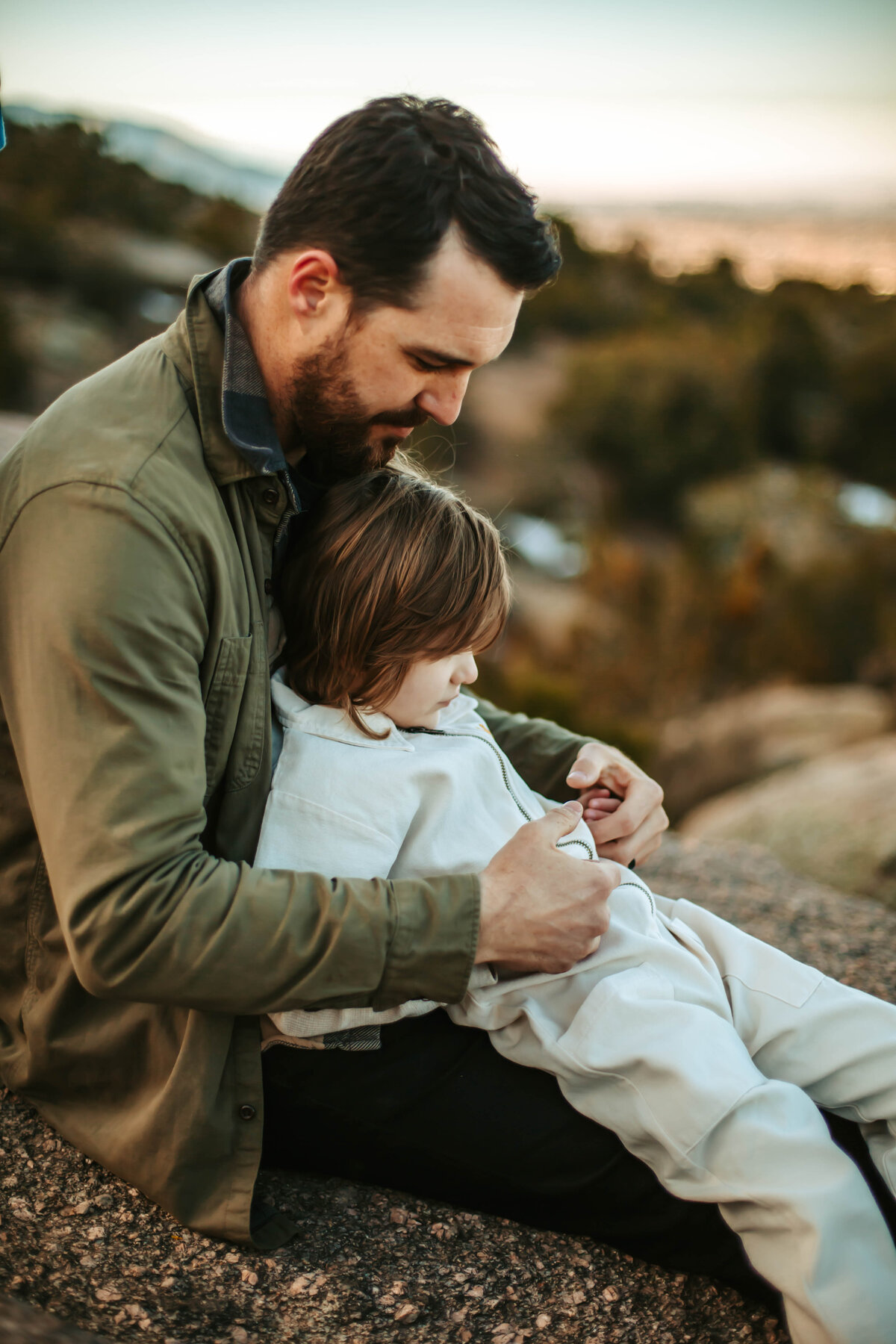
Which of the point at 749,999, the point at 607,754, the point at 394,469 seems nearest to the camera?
the point at 749,999

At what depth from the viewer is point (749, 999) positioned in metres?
1.82

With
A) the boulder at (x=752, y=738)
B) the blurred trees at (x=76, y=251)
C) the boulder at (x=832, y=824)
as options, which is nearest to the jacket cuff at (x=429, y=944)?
the boulder at (x=832, y=824)

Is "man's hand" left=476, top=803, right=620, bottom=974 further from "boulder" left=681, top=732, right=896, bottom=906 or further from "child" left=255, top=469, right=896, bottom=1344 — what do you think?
Result: "boulder" left=681, top=732, right=896, bottom=906

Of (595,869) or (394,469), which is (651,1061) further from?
(394,469)

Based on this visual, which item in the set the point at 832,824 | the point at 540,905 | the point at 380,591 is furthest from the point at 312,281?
the point at 832,824

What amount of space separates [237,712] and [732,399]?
21.6 m

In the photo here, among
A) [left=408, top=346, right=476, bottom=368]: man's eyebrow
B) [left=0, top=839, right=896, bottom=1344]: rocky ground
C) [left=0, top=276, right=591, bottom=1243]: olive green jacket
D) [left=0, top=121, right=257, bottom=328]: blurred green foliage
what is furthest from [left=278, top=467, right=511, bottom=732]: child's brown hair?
[left=0, top=121, right=257, bottom=328]: blurred green foliage

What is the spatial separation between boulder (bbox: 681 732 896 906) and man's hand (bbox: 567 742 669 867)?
215cm

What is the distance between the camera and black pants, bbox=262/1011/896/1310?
5.46 ft

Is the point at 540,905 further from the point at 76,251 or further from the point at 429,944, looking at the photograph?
the point at 76,251

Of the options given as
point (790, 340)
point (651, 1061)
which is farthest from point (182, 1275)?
point (790, 340)

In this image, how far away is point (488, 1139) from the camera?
1.70 m

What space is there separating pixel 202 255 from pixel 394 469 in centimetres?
2038

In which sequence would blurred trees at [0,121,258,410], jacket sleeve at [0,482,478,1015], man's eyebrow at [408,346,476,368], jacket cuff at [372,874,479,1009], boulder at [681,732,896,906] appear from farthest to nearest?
blurred trees at [0,121,258,410] < boulder at [681,732,896,906] < man's eyebrow at [408,346,476,368] < jacket cuff at [372,874,479,1009] < jacket sleeve at [0,482,478,1015]
